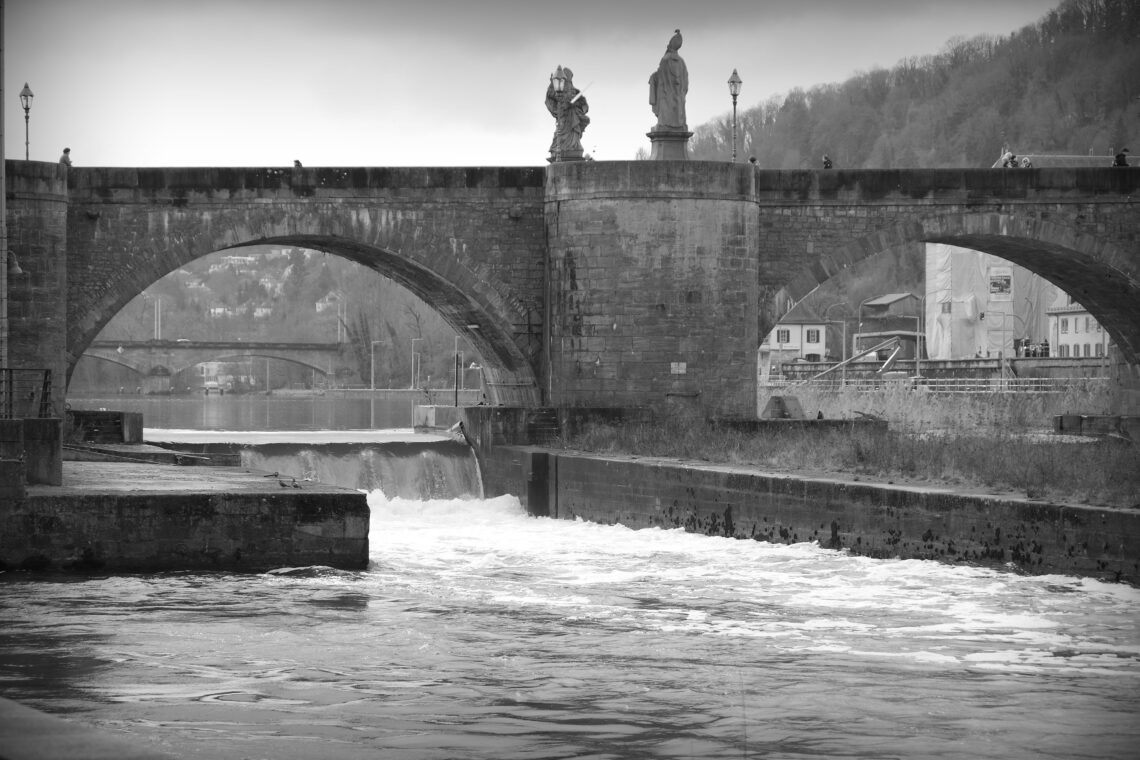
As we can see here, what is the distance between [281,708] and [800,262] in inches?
806

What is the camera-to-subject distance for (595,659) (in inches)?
526

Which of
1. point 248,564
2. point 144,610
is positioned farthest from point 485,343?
point 144,610

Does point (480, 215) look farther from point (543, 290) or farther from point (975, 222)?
point (975, 222)

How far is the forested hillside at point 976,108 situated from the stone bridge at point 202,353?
27.6m

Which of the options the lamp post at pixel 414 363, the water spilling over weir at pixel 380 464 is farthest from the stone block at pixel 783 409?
the lamp post at pixel 414 363

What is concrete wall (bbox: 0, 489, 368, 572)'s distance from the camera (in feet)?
57.2

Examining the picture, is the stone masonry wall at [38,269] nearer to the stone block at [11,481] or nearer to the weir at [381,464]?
the weir at [381,464]

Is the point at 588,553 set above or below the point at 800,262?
below

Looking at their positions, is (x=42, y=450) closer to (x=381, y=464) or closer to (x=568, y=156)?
(x=381, y=464)

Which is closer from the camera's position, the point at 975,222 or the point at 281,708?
the point at 281,708

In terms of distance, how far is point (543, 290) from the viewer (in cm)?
3022

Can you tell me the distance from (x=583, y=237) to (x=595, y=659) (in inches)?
655

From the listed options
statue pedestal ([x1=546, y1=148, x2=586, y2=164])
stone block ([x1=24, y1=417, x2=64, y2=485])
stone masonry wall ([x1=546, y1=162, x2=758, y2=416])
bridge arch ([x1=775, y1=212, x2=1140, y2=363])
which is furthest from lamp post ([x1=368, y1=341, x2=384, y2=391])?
stone block ([x1=24, y1=417, x2=64, y2=485])

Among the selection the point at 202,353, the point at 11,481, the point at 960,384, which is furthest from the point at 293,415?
the point at 11,481
